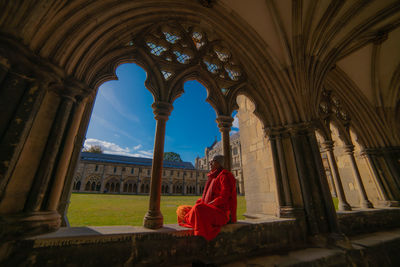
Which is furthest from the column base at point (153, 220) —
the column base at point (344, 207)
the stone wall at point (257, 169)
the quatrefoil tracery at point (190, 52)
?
the column base at point (344, 207)

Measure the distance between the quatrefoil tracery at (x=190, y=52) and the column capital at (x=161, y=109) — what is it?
0.70 m

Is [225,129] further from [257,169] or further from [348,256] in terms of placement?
[348,256]

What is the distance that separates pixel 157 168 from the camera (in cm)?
259

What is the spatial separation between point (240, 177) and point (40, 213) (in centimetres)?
1897

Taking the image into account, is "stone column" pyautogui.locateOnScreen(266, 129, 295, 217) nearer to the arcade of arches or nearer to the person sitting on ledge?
the arcade of arches

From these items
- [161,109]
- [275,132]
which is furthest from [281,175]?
[161,109]

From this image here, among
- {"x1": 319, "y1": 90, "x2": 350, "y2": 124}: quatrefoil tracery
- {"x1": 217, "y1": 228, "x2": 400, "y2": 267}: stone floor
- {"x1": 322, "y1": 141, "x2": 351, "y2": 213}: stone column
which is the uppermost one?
{"x1": 319, "y1": 90, "x2": 350, "y2": 124}: quatrefoil tracery

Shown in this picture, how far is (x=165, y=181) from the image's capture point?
106ft

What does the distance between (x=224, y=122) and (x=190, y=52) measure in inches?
74.4

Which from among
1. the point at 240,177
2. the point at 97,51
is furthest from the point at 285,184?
the point at 240,177

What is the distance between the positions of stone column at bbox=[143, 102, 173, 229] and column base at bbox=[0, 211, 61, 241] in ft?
3.43

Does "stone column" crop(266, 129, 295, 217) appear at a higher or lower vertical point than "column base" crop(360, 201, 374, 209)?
higher

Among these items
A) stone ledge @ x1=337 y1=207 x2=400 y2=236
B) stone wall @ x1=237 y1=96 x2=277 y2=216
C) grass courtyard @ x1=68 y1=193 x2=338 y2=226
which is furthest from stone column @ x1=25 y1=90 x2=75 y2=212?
stone ledge @ x1=337 y1=207 x2=400 y2=236

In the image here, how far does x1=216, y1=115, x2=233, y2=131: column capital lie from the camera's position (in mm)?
3495
